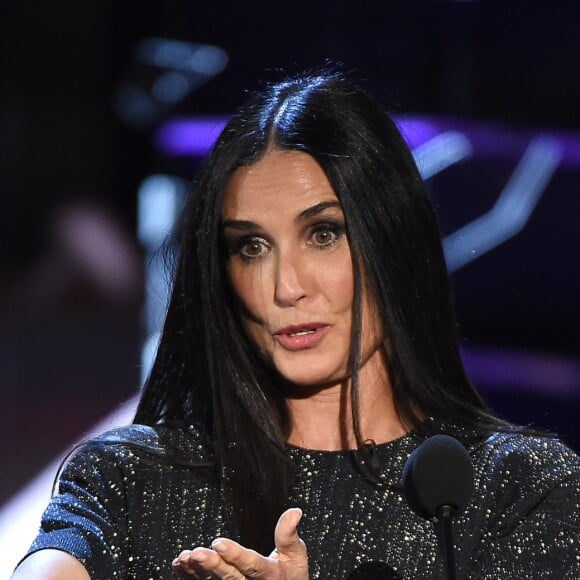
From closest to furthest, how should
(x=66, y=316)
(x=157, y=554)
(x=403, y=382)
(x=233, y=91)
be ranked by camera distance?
(x=157, y=554) < (x=403, y=382) < (x=233, y=91) < (x=66, y=316)

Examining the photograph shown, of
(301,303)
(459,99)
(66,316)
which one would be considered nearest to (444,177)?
(459,99)

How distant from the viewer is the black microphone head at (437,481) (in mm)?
1448

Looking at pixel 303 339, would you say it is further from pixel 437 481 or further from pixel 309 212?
pixel 437 481

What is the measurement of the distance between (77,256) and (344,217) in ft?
12.6

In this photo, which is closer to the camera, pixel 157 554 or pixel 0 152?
pixel 157 554

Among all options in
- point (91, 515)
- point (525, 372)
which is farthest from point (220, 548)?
point (525, 372)

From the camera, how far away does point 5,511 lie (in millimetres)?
3723

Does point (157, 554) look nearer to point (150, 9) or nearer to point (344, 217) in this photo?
point (344, 217)

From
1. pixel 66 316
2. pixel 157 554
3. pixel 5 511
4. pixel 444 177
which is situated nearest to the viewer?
pixel 157 554

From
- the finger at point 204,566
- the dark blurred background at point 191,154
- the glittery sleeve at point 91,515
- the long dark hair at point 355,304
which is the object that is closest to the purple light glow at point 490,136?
the dark blurred background at point 191,154

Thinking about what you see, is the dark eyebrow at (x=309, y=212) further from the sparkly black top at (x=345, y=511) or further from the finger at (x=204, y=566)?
the finger at (x=204, y=566)

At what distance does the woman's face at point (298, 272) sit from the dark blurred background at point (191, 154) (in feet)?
4.18

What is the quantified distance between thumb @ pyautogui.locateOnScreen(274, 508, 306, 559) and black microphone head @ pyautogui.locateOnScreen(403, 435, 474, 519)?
0.14 m

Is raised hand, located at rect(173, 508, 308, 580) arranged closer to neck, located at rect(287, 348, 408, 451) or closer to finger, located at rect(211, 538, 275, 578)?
finger, located at rect(211, 538, 275, 578)
